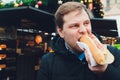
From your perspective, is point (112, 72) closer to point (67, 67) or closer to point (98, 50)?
point (98, 50)

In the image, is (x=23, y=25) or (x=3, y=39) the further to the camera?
(x=23, y=25)

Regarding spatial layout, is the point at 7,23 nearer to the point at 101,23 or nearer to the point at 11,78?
the point at 11,78

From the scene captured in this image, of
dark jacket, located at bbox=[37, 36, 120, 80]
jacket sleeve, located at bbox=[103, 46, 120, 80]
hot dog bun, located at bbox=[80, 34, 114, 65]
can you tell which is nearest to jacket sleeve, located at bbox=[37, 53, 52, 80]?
dark jacket, located at bbox=[37, 36, 120, 80]

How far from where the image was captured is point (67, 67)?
94.7 inches

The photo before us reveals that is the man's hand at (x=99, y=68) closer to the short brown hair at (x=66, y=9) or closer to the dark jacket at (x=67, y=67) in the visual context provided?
the dark jacket at (x=67, y=67)

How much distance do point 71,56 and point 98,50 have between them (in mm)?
267

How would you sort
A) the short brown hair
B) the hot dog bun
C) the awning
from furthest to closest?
the awning < the short brown hair < the hot dog bun

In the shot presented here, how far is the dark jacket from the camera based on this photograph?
2209 millimetres

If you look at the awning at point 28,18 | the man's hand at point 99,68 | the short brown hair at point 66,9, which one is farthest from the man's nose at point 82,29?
the awning at point 28,18

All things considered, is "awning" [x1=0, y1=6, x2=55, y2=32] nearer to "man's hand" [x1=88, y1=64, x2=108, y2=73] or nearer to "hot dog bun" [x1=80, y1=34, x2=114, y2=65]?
"hot dog bun" [x1=80, y1=34, x2=114, y2=65]

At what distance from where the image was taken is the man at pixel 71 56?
2.29 meters

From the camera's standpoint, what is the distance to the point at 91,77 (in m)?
2.29

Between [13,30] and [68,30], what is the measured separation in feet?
15.5

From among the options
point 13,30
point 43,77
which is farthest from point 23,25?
point 43,77
